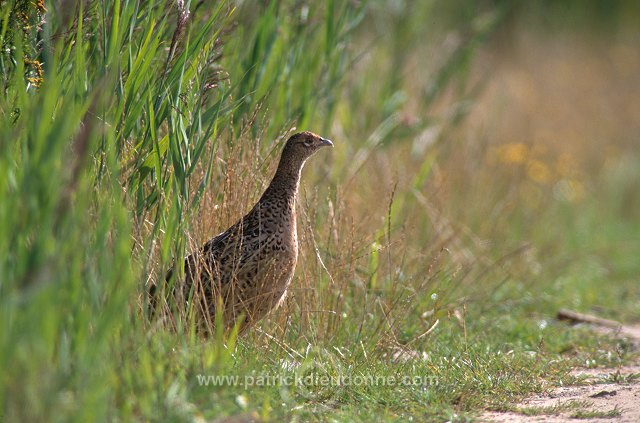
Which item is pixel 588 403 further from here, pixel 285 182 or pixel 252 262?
pixel 285 182

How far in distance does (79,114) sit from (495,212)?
16.6 ft

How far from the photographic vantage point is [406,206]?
270 inches

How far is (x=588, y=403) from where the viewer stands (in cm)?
439

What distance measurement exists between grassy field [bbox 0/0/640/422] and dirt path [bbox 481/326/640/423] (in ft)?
0.36

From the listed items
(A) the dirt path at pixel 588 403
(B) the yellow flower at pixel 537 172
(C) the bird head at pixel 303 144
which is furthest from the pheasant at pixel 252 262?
(B) the yellow flower at pixel 537 172

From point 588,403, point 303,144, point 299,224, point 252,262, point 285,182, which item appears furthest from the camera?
point 299,224

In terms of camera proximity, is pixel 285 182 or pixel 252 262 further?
pixel 285 182

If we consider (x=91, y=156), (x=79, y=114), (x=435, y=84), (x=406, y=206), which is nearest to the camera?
(x=79, y=114)

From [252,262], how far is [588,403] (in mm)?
1764

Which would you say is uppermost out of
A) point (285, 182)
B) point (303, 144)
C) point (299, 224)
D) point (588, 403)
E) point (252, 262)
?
point (303, 144)

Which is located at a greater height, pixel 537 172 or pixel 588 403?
pixel 537 172

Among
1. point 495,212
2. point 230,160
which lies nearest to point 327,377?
point 230,160

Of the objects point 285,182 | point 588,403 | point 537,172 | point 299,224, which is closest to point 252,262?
point 285,182

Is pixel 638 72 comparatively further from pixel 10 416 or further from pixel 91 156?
pixel 10 416
